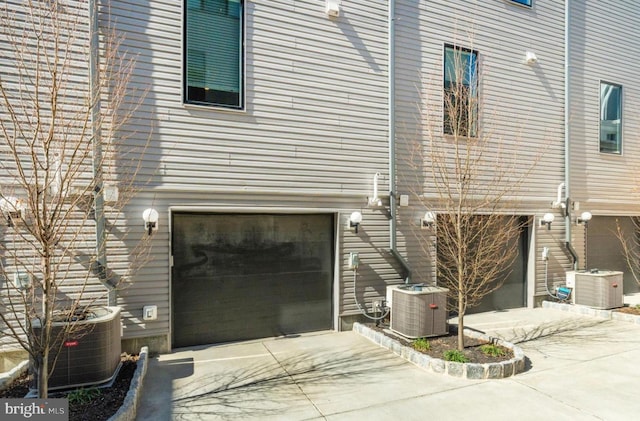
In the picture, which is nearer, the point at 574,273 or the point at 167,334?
the point at 167,334

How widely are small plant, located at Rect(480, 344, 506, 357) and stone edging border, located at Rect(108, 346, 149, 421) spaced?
14.6 feet

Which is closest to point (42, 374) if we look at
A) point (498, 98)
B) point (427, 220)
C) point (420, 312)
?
point (420, 312)

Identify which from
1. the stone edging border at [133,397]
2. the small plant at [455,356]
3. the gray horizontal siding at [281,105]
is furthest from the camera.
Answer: the gray horizontal siding at [281,105]

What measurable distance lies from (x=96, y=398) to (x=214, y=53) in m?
4.92

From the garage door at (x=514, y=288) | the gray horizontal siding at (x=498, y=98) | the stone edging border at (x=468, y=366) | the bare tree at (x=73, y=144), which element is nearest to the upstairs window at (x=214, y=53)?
the bare tree at (x=73, y=144)

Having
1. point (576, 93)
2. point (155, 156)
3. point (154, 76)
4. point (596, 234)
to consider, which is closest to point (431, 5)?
point (576, 93)

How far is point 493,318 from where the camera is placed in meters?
7.79

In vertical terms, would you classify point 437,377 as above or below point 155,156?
below

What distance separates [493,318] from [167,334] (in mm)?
6229

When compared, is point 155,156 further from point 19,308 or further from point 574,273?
point 574,273

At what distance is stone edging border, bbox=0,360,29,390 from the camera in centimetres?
415

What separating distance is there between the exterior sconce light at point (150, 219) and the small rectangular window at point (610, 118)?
34.7 ft

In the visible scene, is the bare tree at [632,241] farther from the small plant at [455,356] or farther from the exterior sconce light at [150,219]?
the exterior sconce light at [150,219]

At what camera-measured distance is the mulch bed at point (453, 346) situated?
516cm
